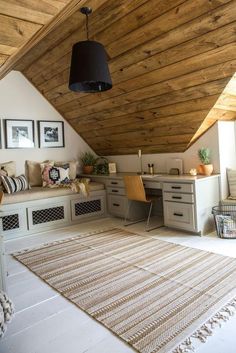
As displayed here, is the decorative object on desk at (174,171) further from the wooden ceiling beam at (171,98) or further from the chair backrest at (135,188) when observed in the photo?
the wooden ceiling beam at (171,98)

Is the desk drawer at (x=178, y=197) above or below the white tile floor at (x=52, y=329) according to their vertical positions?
above

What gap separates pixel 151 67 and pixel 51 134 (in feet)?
8.22

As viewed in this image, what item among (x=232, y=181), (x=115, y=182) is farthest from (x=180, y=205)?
(x=115, y=182)

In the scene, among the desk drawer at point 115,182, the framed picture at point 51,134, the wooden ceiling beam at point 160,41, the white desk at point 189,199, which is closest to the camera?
the wooden ceiling beam at point 160,41

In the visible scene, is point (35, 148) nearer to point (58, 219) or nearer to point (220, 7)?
point (58, 219)

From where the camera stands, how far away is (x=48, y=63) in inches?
153

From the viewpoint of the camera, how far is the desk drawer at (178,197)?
345 cm

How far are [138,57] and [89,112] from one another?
160cm

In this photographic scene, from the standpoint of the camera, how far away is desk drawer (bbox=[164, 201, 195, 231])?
3467 millimetres

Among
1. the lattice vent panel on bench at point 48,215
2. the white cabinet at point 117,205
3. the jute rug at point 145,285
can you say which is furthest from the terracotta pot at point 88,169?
the jute rug at point 145,285

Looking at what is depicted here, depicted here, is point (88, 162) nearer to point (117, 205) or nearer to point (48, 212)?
point (117, 205)

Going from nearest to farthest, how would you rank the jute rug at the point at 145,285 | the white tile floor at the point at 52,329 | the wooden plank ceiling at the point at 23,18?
the wooden plank ceiling at the point at 23,18 → the white tile floor at the point at 52,329 → the jute rug at the point at 145,285

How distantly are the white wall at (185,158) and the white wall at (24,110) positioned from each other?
1.13m

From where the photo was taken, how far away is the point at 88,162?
5277 millimetres
